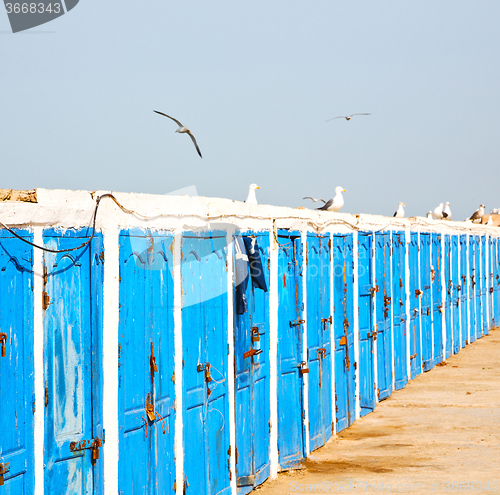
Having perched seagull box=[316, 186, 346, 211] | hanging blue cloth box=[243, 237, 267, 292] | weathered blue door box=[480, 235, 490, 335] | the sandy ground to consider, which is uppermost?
A: perched seagull box=[316, 186, 346, 211]

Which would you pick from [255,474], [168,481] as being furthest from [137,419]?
[255,474]

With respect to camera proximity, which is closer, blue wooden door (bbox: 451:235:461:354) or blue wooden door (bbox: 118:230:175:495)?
blue wooden door (bbox: 118:230:175:495)

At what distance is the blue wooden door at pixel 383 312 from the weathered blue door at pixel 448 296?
4654mm

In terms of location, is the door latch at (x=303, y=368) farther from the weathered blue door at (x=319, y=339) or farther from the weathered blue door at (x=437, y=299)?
the weathered blue door at (x=437, y=299)

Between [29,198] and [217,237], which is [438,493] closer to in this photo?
[217,237]

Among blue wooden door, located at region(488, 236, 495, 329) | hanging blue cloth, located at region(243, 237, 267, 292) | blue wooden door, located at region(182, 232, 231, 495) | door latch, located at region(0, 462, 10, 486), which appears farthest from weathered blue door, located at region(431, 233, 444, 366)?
door latch, located at region(0, 462, 10, 486)

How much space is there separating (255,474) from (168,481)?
1937mm

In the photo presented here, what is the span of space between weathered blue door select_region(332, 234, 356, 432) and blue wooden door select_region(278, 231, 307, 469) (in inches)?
57.0

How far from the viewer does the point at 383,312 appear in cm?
1230

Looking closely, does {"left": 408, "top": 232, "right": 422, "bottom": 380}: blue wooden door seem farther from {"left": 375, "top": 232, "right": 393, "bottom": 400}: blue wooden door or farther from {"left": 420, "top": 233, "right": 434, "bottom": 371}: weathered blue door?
{"left": 375, "top": 232, "right": 393, "bottom": 400}: blue wooden door

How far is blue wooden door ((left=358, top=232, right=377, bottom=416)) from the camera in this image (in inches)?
436

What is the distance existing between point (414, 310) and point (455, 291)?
12.8 ft

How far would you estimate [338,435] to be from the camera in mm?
9789

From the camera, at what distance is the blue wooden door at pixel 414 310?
46.5 feet
